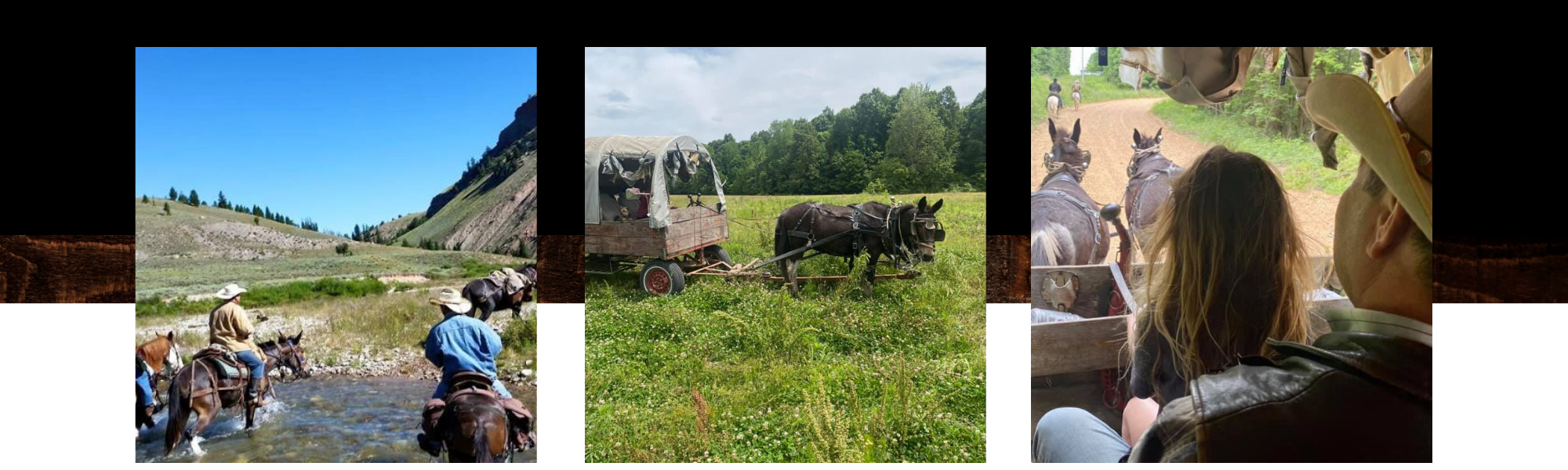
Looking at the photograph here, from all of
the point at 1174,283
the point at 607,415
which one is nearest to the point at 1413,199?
the point at 1174,283

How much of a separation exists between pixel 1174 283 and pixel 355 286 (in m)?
3.87

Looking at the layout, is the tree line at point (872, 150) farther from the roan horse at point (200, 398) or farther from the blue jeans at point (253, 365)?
the roan horse at point (200, 398)

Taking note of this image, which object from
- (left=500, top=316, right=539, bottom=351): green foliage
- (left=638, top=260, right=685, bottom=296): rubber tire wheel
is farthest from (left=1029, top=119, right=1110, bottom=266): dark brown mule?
(left=638, top=260, right=685, bottom=296): rubber tire wheel

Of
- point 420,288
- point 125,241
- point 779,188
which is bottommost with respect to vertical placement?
point 420,288

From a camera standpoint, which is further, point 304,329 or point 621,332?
point 621,332

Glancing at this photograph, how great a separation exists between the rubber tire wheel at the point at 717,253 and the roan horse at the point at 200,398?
2677mm

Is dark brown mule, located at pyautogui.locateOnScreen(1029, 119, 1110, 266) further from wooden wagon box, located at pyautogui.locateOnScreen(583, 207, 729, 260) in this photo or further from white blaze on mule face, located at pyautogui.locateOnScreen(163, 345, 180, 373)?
white blaze on mule face, located at pyautogui.locateOnScreen(163, 345, 180, 373)

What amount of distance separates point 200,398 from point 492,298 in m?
1.39

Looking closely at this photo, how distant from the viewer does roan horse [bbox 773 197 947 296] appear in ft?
14.3

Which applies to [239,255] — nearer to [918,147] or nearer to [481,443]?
[481,443]

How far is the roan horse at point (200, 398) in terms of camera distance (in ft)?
9.96

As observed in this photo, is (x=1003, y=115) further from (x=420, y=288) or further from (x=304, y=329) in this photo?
(x=304, y=329)

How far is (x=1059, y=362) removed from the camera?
9.97ft

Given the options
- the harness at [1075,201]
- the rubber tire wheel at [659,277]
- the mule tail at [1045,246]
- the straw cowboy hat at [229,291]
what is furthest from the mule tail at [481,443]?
the harness at [1075,201]
